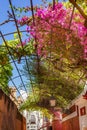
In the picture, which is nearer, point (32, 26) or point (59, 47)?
point (32, 26)

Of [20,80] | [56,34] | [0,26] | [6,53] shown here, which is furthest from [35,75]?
[0,26]

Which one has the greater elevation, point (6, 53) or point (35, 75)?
point (35, 75)

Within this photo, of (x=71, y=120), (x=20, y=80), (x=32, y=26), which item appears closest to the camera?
(x=32, y=26)

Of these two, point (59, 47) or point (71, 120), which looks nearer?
point (59, 47)

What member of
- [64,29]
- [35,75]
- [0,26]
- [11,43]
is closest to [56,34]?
[64,29]

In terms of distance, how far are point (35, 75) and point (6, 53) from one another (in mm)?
4737

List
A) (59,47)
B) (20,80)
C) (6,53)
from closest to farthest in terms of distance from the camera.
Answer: (59,47) → (6,53) → (20,80)

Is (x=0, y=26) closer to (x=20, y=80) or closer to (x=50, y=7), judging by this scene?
(x=50, y=7)

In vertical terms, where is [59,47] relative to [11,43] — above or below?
below

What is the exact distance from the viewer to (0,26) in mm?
5680

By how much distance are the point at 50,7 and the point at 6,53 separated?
1.77 meters

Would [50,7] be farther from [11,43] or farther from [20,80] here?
[20,80]

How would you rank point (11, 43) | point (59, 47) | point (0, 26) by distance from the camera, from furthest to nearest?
point (11, 43)
point (59, 47)
point (0, 26)

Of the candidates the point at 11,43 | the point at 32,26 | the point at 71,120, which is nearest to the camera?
the point at 32,26
